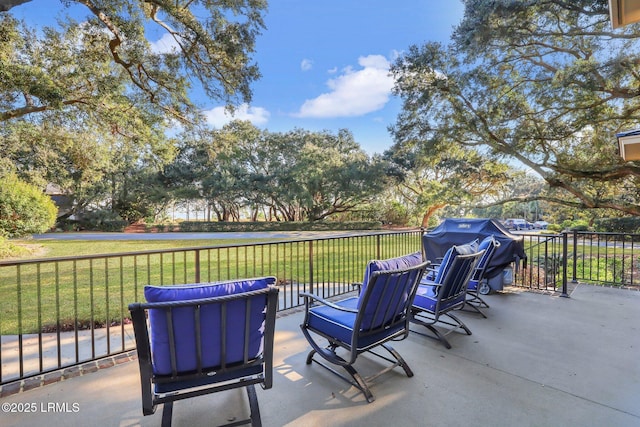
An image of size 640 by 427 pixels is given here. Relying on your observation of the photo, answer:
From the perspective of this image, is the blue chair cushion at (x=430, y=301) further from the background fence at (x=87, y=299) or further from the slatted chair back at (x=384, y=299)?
the background fence at (x=87, y=299)

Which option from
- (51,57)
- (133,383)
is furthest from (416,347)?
(51,57)

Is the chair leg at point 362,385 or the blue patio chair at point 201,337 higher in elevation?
the blue patio chair at point 201,337

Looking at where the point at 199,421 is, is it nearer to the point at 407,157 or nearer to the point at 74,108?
the point at 74,108

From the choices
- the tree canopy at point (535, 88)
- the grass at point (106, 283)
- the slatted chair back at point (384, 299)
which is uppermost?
the tree canopy at point (535, 88)

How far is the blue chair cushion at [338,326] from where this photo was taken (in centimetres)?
217

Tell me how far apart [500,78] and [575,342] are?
8.29 metres

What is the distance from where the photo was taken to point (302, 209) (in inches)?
910

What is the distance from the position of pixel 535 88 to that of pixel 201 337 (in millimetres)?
10164

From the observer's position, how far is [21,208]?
10.7 meters

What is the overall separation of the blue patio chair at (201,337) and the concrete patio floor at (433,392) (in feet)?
1.24

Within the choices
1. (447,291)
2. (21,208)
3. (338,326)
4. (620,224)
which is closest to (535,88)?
(447,291)

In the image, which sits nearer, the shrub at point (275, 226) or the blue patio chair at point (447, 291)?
the blue patio chair at point (447, 291)

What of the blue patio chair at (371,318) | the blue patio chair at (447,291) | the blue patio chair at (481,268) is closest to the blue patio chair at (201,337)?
the blue patio chair at (371,318)

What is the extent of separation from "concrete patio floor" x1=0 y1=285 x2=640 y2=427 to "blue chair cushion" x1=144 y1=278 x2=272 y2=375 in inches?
21.6
